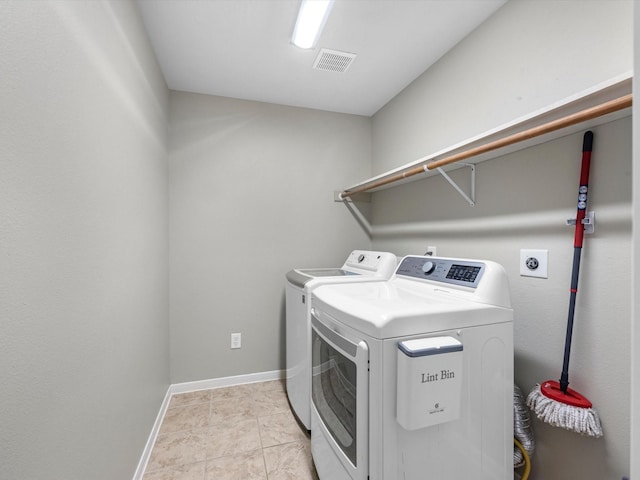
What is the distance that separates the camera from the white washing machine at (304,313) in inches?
69.1

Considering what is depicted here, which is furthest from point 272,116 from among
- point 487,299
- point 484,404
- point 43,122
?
point 484,404

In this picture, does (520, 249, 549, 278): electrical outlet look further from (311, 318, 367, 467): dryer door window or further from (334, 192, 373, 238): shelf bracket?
(334, 192, 373, 238): shelf bracket

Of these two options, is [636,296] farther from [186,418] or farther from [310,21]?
[186,418]

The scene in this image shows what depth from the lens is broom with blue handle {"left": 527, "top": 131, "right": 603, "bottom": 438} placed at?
3.42 ft

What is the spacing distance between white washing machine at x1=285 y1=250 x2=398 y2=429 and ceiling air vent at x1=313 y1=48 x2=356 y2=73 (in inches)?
53.6

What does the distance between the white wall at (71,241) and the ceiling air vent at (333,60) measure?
1.05 metres

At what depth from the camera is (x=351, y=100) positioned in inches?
99.6

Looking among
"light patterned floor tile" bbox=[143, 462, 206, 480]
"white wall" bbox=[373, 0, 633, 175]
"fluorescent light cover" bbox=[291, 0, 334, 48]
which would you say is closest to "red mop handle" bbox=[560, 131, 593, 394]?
"white wall" bbox=[373, 0, 633, 175]

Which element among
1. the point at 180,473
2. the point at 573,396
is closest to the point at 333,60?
the point at 573,396

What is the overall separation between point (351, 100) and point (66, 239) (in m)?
2.32

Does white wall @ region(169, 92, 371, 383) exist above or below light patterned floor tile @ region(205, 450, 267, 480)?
above

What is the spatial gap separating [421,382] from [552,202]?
3.26 ft

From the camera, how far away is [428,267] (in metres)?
1.54

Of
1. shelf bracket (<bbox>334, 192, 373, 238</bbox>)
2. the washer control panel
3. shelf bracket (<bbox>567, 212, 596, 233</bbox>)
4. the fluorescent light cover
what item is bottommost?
the washer control panel
